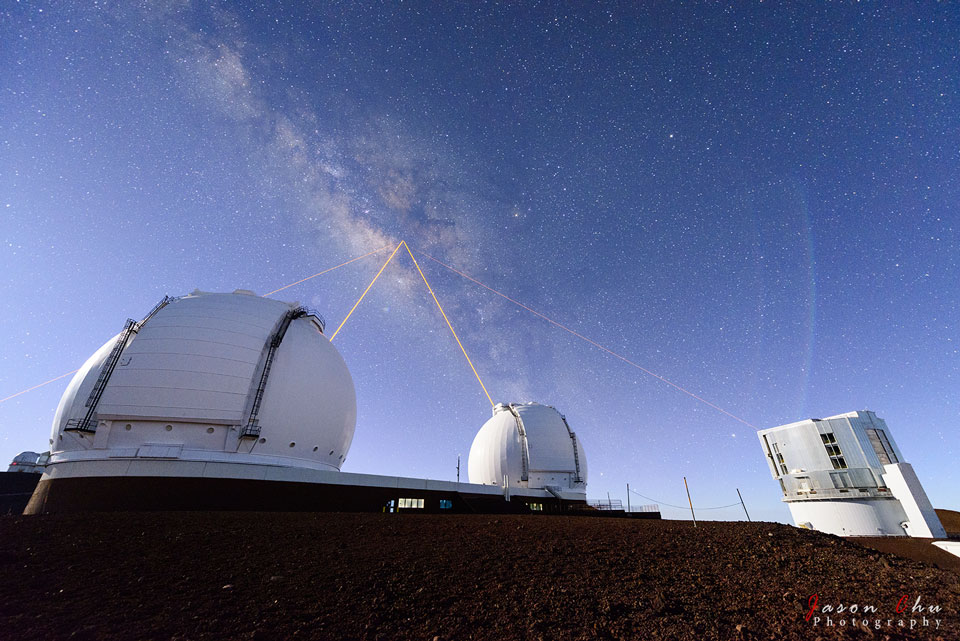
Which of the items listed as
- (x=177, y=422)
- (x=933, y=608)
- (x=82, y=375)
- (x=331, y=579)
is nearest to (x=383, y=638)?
(x=331, y=579)

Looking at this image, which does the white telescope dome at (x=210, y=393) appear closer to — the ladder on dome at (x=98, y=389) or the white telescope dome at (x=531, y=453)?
the ladder on dome at (x=98, y=389)

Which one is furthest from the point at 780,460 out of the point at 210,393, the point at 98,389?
the point at 98,389

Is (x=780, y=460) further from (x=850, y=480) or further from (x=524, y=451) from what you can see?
(x=524, y=451)

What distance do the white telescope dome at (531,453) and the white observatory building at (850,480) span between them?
20314 mm

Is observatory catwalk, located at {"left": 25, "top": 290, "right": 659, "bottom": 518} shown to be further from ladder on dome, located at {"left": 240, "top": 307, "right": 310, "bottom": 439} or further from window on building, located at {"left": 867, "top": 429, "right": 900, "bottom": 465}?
window on building, located at {"left": 867, "top": 429, "right": 900, "bottom": 465}

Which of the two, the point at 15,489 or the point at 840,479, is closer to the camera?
the point at 15,489

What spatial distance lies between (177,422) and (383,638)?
20552 mm

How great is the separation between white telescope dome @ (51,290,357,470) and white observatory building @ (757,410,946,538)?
42.8 metres

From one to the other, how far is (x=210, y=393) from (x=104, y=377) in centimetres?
661

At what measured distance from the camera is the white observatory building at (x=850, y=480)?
29.2 metres

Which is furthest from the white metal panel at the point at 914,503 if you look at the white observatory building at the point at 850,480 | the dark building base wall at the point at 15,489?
the dark building base wall at the point at 15,489

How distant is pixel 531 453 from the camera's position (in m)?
40.8

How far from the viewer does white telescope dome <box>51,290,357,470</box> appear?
19.4 meters

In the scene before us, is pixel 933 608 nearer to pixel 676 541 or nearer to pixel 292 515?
pixel 676 541
